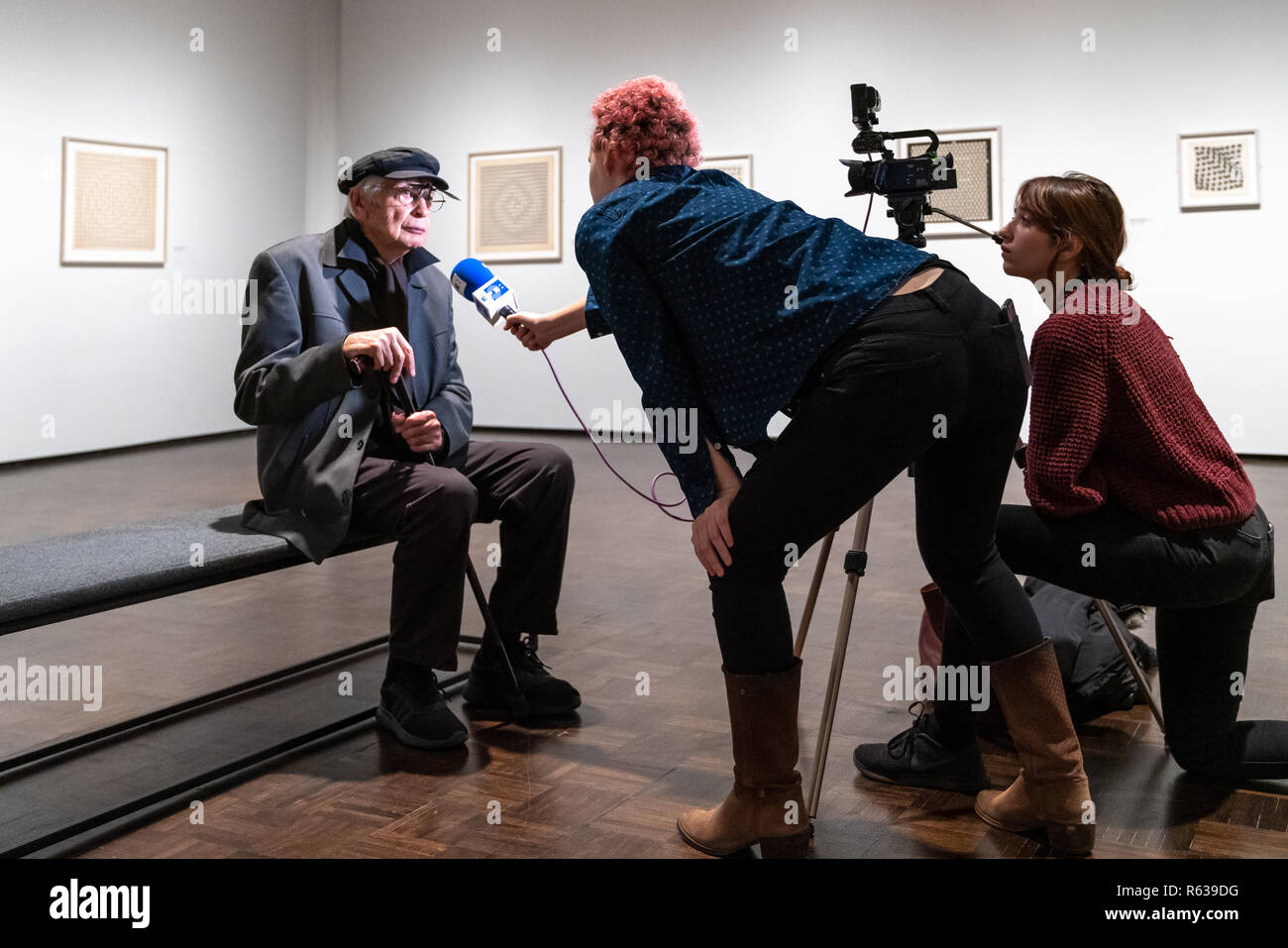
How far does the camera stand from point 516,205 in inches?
408

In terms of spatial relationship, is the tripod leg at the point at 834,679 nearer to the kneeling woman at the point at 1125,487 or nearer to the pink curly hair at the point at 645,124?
the kneeling woman at the point at 1125,487

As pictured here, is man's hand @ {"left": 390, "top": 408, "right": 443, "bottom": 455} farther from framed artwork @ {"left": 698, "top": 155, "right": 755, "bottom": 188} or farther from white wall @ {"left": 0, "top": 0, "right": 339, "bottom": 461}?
framed artwork @ {"left": 698, "top": 155, "right": 755, "bottom": 188}

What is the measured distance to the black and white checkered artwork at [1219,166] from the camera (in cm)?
817

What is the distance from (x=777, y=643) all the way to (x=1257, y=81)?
7565mm

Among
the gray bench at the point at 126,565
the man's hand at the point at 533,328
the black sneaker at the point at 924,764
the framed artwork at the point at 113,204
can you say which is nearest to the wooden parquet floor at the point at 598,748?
the black sneaker at the point at 924,764

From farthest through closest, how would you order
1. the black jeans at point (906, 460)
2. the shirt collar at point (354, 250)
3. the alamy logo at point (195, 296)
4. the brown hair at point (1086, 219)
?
1. the alamy logo at point (195, 296)
2. the shirt collar at point (354, 250)
3. the brown hair at point (1086, 219)
4. the black jeans at point (906, 460)

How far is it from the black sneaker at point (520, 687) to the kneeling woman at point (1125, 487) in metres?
1.08

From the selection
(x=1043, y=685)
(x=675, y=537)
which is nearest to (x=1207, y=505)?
(x=1043, y=685)

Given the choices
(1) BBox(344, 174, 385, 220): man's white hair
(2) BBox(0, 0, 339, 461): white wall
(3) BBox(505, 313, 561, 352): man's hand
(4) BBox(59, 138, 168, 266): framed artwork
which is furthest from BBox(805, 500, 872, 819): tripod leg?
(4) BBox(59, 138, 168, 266): framed artwork

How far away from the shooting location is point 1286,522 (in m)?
5.90

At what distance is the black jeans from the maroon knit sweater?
275mm

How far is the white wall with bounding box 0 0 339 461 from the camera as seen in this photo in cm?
836

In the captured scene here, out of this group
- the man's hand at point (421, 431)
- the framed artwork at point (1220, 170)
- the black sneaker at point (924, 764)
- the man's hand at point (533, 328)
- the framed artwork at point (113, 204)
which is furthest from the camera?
the framed artwork at point (113, 204)
